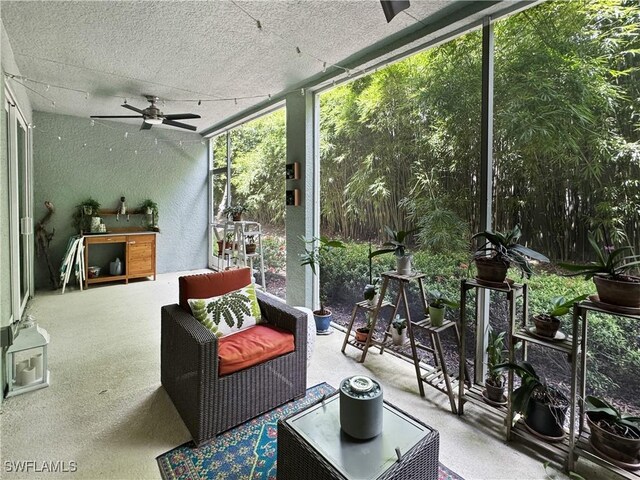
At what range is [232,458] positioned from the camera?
1604 mm

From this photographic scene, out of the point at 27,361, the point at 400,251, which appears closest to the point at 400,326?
the point at 400,251

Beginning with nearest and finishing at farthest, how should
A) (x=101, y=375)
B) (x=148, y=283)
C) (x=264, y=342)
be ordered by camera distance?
(x=264, y=342) → (x=101, y=375) → (x=148, y=283)

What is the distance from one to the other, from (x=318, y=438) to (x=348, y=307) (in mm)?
2127

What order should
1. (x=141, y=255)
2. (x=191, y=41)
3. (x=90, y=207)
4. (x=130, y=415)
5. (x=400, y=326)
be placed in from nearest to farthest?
(x=130, y=415)
(x=400, y=326)
(x=191, y=41)
(x=90, y=207)
(x=141, y=255)

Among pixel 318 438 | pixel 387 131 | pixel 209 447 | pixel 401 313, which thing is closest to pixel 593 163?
pixel 387 131

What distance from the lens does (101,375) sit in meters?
2.37

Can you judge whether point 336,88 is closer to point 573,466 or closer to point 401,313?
point 401,313

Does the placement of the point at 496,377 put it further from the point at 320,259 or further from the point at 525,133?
the point at 320,259

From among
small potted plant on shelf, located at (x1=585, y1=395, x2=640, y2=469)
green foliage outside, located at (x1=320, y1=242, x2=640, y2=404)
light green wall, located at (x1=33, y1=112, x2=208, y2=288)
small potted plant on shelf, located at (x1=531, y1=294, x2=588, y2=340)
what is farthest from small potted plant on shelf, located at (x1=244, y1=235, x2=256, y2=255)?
small potted plant on shelf, located at (x1=585, y1=395, x2=640, y2=469)

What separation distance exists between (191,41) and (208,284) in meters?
2.06

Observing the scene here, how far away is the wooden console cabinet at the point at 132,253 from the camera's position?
15.9ft

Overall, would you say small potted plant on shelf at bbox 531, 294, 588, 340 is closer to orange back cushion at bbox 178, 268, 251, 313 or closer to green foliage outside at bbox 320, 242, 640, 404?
green foliage outside at bbox 320, 242, 640, 404

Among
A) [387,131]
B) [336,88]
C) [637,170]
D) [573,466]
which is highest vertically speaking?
[336,88]

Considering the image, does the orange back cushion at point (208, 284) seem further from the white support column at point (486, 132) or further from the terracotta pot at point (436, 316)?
the white support column at point (486, 132)
